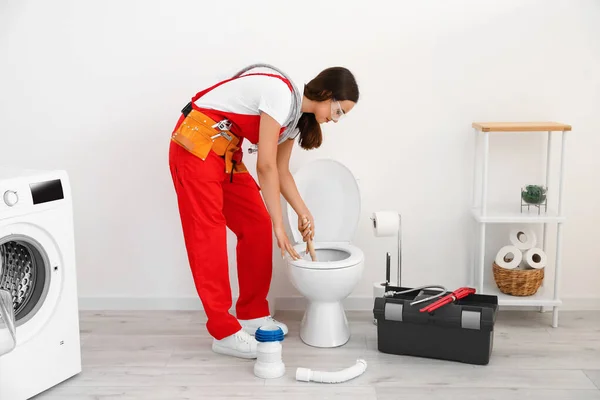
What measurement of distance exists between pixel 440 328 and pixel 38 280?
143cm

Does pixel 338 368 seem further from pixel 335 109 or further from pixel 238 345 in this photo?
pixel 335 109

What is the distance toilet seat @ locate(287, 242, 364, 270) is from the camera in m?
2.64

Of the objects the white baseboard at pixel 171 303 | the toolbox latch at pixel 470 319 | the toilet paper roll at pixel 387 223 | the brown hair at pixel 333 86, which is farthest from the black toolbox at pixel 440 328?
the brown hair at pixel 333 86

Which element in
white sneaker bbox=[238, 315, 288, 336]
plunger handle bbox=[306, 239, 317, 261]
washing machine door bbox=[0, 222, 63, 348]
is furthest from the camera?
white sneaker bbox=[238, 315, 288, 336]

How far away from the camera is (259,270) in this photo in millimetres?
2867

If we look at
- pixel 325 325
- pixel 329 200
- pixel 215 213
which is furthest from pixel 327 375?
pixel 329 200

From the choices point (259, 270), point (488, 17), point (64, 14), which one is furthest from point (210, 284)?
point (488, 17)

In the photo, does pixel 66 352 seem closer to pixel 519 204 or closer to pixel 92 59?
pixel 92 59

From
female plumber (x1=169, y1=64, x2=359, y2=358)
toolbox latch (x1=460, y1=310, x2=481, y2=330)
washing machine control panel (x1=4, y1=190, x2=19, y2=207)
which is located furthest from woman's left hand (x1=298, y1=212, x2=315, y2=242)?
washing machine control panel (x1=4, y1=190, x2=19, y2=207)

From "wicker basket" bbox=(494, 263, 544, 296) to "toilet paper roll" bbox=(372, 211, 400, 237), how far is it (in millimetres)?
518

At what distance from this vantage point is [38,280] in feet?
7.73

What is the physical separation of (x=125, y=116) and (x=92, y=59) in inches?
11.2

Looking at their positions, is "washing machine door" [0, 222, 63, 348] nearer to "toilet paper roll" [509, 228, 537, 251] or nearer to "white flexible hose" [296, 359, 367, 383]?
"white flexible hose" [296, 359, 367, 383]

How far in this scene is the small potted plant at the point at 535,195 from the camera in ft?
9.66
